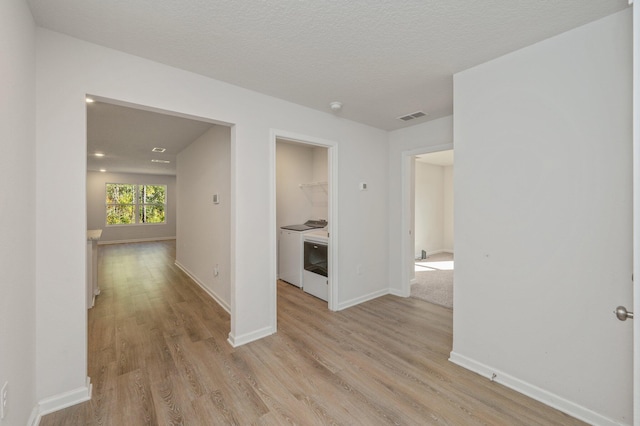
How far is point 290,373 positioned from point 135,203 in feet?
32.9

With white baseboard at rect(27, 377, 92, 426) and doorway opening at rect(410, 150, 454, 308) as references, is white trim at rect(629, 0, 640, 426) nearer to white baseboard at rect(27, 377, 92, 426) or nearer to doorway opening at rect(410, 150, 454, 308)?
white baseboard at rect(27, 377, 92, 426)

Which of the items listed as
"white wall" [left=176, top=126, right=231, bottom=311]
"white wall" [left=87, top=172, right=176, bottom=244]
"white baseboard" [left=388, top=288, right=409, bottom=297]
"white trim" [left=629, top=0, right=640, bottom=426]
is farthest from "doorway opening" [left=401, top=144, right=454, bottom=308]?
"white wall" [left=87, top=172, right=176, bottom=244]

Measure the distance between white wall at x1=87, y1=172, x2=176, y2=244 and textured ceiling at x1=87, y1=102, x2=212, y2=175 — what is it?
337 cm

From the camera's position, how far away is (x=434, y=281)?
15.8ft

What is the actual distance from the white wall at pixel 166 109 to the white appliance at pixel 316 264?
0.34 metres

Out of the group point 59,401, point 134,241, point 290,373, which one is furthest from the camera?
point 134,241

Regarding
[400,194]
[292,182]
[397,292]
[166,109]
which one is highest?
[166,109]

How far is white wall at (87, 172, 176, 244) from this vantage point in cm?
883

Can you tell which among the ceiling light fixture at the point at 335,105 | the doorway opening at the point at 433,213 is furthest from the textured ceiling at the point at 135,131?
the doorway opening at the point at 433,213

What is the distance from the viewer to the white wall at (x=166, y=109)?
175cm

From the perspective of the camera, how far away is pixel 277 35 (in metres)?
1.81

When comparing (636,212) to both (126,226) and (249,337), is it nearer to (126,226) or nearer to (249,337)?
(249,337)

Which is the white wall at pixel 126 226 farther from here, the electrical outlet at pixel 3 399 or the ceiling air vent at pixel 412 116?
the electrical outlet at pixel 3 399

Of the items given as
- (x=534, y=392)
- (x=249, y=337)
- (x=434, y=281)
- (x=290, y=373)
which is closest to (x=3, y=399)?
(x=290, y=373)
